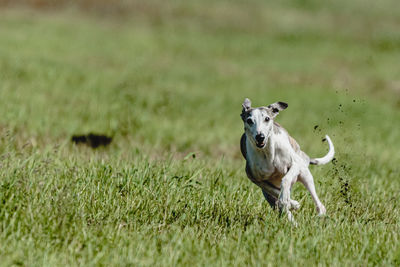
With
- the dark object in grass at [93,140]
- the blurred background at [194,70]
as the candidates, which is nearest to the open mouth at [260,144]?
the blurred background at [194,70]

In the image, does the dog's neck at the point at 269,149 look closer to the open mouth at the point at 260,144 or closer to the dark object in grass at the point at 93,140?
the open mouth at the point at 260,144

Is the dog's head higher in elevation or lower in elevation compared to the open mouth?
higher

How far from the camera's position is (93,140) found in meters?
10.4

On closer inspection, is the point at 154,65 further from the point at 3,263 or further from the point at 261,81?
the point at 3,263

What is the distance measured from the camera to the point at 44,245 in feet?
13.9

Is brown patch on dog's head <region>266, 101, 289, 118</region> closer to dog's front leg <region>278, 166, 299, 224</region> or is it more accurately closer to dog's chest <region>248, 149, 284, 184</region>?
dog's chest <region>248, 149, 284, 184</region>

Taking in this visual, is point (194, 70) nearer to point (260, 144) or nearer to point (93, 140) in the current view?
point (93, 140)

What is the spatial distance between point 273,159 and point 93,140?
6233 mm

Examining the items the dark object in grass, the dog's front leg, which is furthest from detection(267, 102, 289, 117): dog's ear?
the dark object in grass

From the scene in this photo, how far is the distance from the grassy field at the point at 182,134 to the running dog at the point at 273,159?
276 mm

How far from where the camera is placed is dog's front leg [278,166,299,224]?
4.65m

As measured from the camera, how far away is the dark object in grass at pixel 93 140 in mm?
10086

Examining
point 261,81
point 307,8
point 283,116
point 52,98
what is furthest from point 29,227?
point 307,8

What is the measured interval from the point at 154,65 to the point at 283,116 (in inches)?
300
